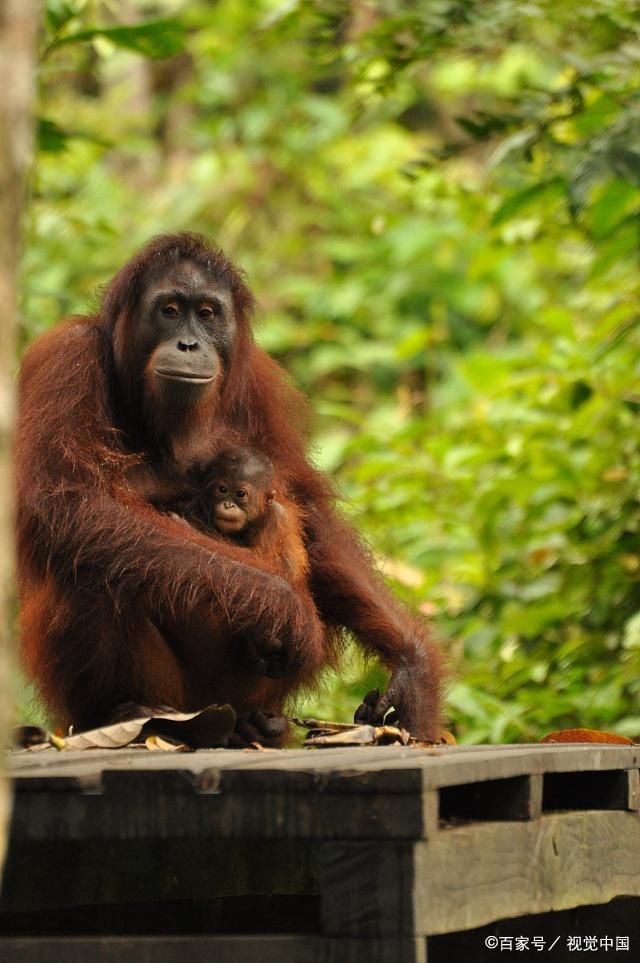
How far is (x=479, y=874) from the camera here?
2693 mm

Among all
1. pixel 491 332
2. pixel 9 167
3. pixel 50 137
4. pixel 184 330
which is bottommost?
pixel 9 167

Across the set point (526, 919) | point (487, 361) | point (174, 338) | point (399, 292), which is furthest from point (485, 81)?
point (526, 919)

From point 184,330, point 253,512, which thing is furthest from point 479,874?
point 184,330

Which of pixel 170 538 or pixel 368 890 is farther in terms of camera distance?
pixel 170 538

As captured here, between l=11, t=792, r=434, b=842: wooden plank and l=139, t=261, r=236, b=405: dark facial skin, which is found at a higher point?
l=139, t=261, r=236, b=405: dark facial skin

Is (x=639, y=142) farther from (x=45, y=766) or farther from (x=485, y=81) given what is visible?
(x=485, y=81)

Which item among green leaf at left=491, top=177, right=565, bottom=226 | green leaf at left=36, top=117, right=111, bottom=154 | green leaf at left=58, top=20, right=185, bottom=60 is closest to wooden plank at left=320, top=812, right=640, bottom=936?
green leaf at left=491, top=177, right=565, bottom=226

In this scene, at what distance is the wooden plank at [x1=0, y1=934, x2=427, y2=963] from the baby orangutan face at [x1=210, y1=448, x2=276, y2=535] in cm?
160

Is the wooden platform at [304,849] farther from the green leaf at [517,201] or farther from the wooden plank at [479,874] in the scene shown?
the green leaf at [517,201]

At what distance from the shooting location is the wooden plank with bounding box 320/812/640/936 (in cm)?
240

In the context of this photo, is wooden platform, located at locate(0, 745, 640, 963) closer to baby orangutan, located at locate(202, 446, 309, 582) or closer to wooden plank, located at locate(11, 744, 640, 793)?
wooden plank, located at locate(11, 744, 640, 793)

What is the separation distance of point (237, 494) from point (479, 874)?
1607 mm

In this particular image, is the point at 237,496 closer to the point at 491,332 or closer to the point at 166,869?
the point at 166,869

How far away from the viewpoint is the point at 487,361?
6.50 m
